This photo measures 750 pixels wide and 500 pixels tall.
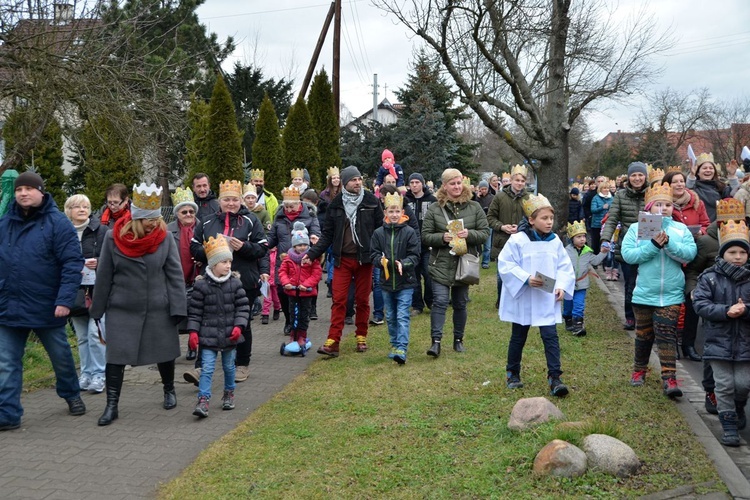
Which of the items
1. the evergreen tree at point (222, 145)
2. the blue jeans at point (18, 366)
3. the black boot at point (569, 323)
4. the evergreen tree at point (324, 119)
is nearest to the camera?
the blue jeans at point (18, 366)

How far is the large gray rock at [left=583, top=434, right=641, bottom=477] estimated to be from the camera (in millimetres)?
4984

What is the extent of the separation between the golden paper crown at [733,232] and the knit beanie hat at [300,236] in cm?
491

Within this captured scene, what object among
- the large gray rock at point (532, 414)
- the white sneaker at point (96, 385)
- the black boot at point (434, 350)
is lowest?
the white sneaker at point (96, 385)

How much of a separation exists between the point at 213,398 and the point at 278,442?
5.59ft

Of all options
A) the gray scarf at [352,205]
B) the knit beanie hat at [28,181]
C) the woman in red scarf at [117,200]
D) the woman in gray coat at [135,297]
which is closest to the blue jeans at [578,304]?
the gray scarf at [352,205]

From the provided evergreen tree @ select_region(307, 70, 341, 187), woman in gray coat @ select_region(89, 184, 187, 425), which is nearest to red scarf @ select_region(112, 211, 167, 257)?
woman in gray coat @ select_region(89, 184, 187, 425)

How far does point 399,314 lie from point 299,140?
1684 cm

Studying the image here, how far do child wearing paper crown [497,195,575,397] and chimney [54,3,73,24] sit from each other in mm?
6965

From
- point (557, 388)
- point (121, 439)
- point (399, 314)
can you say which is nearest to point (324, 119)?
point (399, 314)

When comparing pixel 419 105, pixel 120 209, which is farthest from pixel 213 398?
pixel 419 105

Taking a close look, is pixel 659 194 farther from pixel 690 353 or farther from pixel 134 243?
pixel 134 243

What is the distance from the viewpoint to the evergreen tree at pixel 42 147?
1077 cm

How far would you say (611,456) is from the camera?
5.03 metres

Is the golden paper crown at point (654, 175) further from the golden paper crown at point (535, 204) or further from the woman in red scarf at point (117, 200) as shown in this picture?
the woman in red scarf at point (117, 200)
